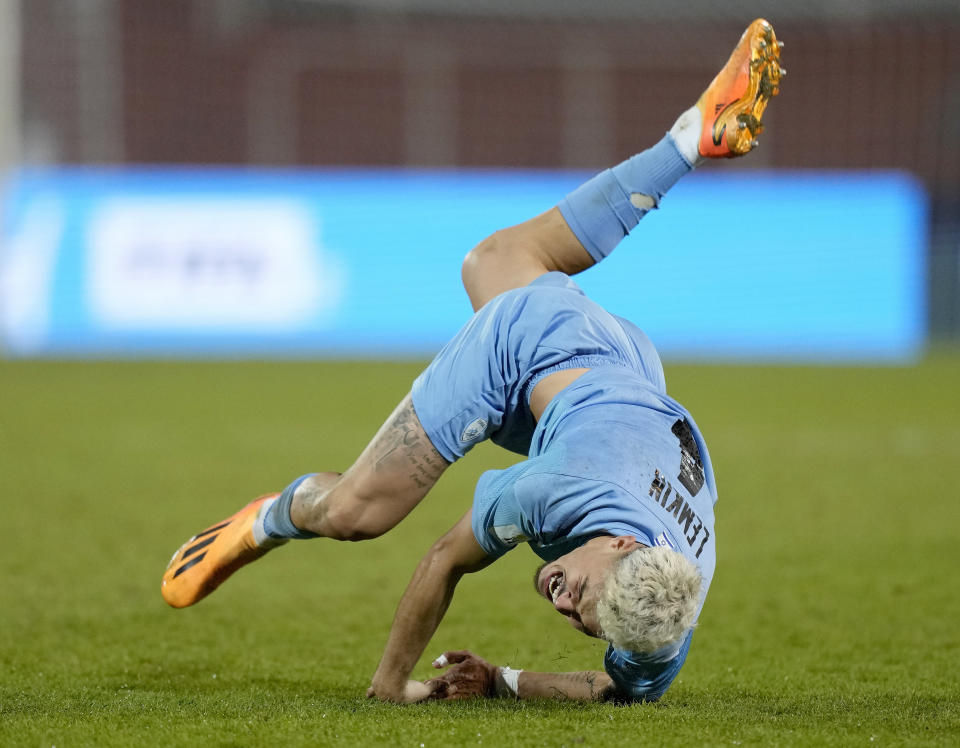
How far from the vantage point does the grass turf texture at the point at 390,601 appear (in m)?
3.77

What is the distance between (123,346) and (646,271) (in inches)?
273

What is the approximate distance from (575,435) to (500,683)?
1015 millimetres

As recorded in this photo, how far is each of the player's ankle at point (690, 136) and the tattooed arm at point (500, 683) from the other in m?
1.99

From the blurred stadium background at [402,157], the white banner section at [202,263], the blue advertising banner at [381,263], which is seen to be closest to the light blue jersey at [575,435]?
the blue advertising banner at [381,263]

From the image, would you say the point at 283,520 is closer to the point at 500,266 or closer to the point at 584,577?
the point at 500,266

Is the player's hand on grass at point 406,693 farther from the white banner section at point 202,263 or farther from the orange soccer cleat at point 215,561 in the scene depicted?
the white banner section at point 202,263

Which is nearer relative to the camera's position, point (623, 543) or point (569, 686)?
point (623, 543)

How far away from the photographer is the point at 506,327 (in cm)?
421

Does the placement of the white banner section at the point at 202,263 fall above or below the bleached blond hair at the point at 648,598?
below

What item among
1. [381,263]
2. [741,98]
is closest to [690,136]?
[741,98]

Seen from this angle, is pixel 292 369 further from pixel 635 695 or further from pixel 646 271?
pixel 635 695

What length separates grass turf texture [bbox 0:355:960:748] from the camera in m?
3.77

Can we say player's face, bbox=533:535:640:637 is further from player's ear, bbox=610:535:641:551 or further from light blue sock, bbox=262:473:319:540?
light blue sock, bbox=262:473:319:540

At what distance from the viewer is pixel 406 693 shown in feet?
13.3
